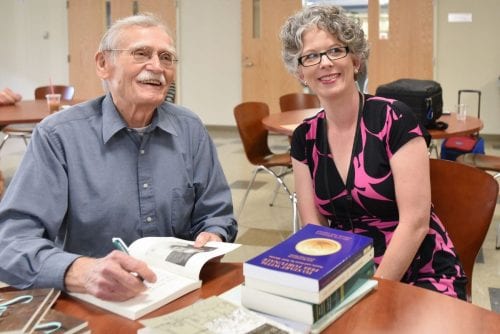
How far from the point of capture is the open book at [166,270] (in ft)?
3.72

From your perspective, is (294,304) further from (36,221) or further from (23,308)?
(36,221)

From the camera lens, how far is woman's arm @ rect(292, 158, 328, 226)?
6.08 ft

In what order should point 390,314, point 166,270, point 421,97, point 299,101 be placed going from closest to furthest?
point 390,314
point 166,270
point 421,97
point 299,101

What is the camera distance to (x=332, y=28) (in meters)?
1.74

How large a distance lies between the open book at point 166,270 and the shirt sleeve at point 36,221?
12 cm

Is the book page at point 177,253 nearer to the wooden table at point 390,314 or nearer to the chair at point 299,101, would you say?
Result: the wooden table at point 390,314

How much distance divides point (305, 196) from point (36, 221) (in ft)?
2.81

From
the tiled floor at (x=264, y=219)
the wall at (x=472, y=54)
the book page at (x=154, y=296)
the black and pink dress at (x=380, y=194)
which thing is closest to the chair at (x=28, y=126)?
the tiled floor at (x=264, y=219)

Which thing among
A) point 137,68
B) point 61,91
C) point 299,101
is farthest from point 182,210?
point 61,91

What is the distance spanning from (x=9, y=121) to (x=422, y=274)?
10.1 ft

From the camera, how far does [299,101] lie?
17.3ft

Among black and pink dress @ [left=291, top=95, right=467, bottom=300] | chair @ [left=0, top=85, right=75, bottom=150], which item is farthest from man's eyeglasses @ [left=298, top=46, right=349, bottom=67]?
chair @ [left=0, top=85, right=75, bottom=150]

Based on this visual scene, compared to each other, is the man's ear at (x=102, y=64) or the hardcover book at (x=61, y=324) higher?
the man's ear at (x=102, y=64)

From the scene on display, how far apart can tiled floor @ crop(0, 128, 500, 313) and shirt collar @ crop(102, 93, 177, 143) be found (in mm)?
1692
